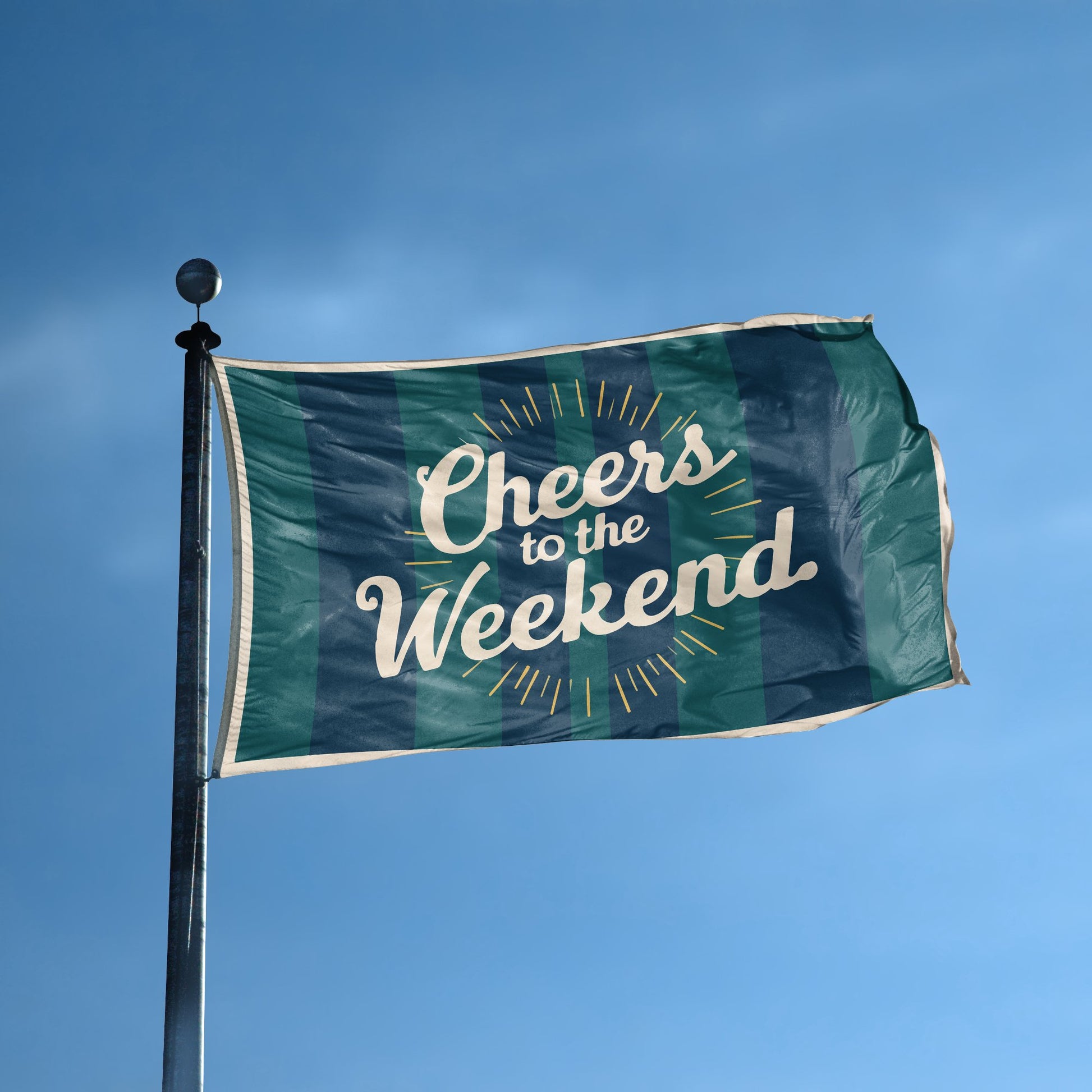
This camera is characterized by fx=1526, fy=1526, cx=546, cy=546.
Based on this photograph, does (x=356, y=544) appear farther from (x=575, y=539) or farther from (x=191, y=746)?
(x=191, y=746)

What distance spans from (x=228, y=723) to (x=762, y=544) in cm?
508

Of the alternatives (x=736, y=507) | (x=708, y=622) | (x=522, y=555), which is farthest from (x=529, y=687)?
(x=736, y=507)

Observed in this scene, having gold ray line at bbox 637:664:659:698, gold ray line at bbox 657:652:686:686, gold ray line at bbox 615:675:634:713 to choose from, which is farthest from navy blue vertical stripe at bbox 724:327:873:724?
gold ray line at bbox 615:675:634:713

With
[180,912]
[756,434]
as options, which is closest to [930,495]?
[756,434]

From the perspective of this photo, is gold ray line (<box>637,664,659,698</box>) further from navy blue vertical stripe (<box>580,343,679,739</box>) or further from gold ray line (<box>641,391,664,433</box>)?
gold ray line (<box>641,391,664,433</box>)

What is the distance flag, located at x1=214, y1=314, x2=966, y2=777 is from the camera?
12102mm

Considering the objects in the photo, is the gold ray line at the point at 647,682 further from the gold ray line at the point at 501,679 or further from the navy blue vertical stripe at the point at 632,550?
the gold ray line at the point at 501,679

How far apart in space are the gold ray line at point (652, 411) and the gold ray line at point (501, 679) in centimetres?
272

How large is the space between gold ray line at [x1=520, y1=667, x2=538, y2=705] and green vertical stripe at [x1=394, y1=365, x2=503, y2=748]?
0.66 feet

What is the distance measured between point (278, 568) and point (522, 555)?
2227 mm

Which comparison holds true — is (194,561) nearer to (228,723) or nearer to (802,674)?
(228,723)

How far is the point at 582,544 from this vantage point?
1334 centimetres

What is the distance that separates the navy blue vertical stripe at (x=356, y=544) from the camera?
11.9m

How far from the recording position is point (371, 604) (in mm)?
12344
